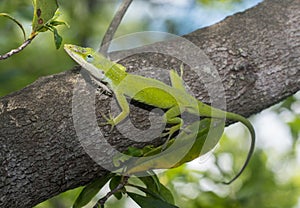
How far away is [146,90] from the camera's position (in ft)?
7.07

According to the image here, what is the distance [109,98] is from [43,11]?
427mm

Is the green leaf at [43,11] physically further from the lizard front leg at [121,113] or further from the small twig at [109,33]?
the small twig at [109,33]

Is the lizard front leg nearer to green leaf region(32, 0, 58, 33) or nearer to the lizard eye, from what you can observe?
the lizard eye

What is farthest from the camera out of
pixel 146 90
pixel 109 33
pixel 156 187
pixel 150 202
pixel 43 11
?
pixel 109 33

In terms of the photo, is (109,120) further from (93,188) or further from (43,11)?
(43,11)

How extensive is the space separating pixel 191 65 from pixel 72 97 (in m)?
0.48

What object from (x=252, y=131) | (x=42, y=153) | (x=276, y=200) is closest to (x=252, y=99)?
(x=252, y=131)

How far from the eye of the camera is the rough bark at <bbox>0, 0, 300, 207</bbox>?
71.6 inches

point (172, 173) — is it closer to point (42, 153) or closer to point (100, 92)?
point (100, 92)

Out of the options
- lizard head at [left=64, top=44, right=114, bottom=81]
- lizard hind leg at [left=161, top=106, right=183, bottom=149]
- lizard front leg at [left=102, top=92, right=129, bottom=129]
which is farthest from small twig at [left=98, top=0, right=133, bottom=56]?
lizard hind leg at [left=161, top=106, right=183, bottom=149]

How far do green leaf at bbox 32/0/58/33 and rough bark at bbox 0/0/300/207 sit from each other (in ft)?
0.88

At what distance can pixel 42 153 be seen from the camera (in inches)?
72.3

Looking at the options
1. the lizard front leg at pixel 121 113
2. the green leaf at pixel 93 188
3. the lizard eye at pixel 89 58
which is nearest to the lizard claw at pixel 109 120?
the lizard front leg at pixel 121 113

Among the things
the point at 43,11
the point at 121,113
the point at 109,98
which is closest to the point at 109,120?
the point at 121,113
